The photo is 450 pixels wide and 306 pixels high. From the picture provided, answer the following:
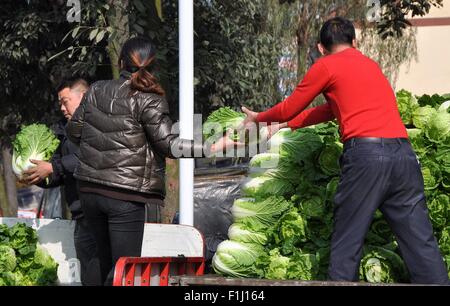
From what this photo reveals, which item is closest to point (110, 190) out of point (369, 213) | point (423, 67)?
point (369, 213)

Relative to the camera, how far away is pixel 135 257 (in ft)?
19.5

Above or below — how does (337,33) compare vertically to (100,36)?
below

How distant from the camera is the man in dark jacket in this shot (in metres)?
7.06

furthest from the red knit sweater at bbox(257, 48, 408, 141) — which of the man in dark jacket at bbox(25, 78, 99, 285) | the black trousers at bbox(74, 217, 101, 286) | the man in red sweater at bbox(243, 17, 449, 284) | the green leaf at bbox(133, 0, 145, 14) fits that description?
the green leaf at bbox(133, 0, 145, 14)

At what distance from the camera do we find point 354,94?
565cm

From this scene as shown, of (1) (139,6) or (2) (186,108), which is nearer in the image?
(2) (186,108)

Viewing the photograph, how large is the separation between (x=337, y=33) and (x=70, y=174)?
8.50ft

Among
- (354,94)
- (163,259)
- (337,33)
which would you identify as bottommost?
(163,259)

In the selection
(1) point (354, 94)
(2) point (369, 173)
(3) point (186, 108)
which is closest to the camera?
(2) point (369, 173)

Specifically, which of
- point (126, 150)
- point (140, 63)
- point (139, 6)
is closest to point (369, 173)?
point (126, 150)

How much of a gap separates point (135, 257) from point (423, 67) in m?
25.8

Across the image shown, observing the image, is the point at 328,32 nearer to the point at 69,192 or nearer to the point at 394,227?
the point at 394,227

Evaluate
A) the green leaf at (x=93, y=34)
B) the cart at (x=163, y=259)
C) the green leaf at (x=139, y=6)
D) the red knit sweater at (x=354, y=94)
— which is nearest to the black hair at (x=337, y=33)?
the red knit sweater at (x=354, y=94)

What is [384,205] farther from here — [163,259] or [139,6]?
[139,6]
